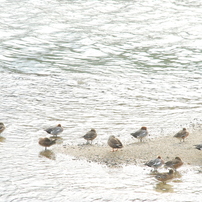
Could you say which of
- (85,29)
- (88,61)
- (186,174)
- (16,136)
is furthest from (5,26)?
(186,174)

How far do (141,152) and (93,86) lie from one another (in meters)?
8.09

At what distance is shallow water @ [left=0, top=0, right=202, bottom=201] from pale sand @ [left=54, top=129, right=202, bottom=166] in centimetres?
41

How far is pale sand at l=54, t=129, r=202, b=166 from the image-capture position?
39.7 ft

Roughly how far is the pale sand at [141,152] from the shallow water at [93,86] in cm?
41

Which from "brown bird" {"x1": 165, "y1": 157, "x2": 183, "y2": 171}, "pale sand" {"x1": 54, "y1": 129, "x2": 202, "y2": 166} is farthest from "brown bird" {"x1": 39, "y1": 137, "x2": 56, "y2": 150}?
"brown bird" {"x1": 165, "y1": 157, "x2": 183, "y2": 171}

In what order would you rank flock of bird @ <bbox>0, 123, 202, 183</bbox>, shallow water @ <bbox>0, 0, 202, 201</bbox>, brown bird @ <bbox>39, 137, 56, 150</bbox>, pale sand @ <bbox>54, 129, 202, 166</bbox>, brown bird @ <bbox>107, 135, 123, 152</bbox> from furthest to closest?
brown bird @ <bbox>39, 137, 56, 150</bbox> → brown bird @ <bbox>107, 135, 123, 152</bbox> → pale sand @ <bbox>54, 129, 202, 166</bbox> → flock of bird @ <bbox>0, 123, 202, 183</bbox> → shallow water @ <bbox>0, 0, 202, 201</bbox>

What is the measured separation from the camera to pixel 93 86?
20328 millimetres

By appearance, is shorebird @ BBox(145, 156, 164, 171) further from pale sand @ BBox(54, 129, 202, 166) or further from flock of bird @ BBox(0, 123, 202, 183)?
pale sand @ BBox(54, 129, 202, 166)

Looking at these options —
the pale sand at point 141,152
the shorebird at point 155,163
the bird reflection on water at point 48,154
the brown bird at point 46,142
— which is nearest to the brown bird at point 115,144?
the pale sand at point 141,152

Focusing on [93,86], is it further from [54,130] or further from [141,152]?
[141,152]

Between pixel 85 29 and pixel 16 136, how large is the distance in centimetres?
1768

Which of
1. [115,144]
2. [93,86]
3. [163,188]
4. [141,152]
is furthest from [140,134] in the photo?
[93,86]

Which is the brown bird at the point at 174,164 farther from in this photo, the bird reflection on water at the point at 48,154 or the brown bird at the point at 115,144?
the bird reflection on water at the point at 48,154

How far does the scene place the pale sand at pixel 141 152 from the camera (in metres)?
12.1
